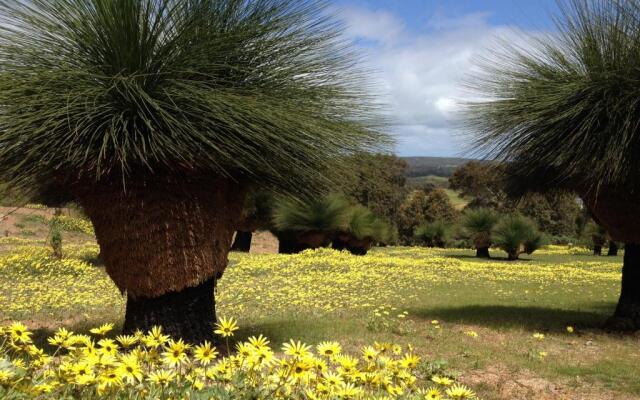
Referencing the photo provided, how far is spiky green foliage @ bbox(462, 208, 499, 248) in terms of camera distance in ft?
82.6

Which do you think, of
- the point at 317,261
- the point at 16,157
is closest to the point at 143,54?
the point at 16,157

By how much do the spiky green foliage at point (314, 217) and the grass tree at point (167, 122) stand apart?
599 inches

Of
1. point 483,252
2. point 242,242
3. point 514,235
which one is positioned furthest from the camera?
point 483,252

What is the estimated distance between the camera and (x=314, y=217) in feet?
71.0

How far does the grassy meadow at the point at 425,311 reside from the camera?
627 cm

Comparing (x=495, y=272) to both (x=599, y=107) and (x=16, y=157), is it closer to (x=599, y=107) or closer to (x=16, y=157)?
(x=599, y=107)

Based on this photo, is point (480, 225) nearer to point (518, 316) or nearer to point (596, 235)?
point (596, 235)

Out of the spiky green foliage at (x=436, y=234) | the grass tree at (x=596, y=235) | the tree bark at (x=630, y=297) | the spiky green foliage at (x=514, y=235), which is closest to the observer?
the tree bark at (x=630, y=297)

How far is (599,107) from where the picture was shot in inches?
295

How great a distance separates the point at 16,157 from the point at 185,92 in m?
1.55

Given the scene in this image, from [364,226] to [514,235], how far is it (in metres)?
6.05

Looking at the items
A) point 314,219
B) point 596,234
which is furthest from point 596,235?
point 314,219

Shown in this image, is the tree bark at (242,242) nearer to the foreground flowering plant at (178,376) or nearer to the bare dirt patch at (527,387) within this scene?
the bare dirt patch at (527,387)

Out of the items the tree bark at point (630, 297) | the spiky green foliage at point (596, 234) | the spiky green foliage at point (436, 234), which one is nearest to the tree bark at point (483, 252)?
the spiky green foliage at point (596, 234)
